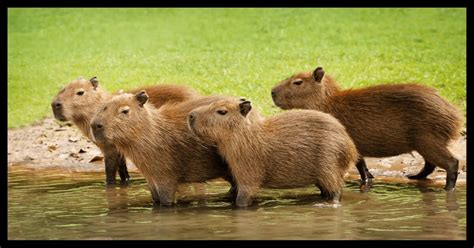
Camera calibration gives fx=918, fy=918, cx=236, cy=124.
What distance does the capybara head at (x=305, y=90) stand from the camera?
33.5ft

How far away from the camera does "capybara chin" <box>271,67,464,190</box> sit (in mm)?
9586

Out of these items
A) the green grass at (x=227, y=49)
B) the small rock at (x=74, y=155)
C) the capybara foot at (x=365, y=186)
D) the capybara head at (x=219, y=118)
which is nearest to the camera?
the capybara head at (x=219, y=118)

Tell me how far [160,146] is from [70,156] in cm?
425

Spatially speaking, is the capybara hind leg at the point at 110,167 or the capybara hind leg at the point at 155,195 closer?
the capybara hind leg at the point at 155,195

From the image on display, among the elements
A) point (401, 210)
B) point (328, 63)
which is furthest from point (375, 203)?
point (328, 63)

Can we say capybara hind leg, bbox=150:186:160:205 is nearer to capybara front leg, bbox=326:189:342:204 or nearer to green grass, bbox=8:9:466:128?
capybara front leg, bbox=326:189:342:204

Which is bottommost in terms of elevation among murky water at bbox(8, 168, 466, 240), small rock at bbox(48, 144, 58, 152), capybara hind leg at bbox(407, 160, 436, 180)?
murky water at bbox(8, 168, 466, 240)

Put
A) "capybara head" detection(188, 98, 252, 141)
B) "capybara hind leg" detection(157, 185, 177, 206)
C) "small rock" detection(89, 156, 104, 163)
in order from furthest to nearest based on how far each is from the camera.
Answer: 1. "small rock" detection(89, 156, 104, 163)
2. "capybara hind leg" detection(157, 185, 177, 206)
3. "capybara head" detection(188, 98, 252, 141)

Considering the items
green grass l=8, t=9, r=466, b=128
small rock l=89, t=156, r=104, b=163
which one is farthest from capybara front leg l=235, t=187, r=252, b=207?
green grass l=8, t=9, r=466, b=128

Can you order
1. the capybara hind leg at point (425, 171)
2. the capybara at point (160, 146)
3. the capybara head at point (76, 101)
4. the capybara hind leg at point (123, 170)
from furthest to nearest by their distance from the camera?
the capybara hind leg at point (123, 170) → the capybara hind leg at point (425, 171) → the capybara head at point (76, 101) → the capybara at point (160, 146)

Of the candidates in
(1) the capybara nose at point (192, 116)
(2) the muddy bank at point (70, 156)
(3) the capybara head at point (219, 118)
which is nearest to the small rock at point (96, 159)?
(2) the muddy bank at point (70, 156)

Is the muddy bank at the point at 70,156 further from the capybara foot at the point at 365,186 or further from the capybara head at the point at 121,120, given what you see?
the capybara head at the point at 121,120

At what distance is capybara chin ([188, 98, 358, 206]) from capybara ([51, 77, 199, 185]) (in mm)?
1944

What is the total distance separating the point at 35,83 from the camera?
17.4m
